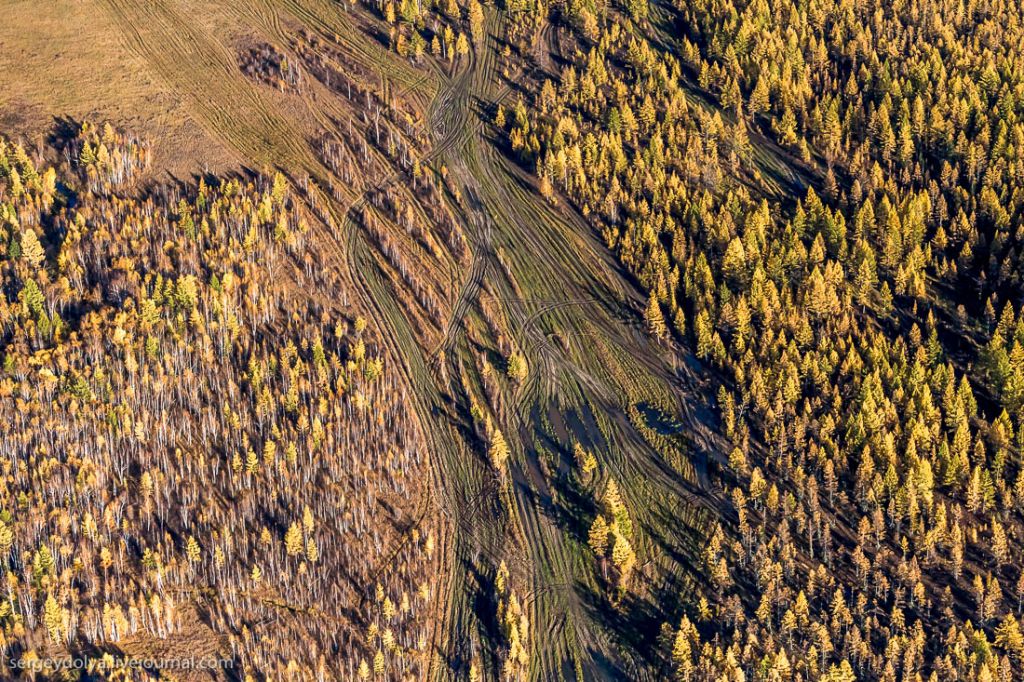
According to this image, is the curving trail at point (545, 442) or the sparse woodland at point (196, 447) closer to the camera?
the sparse woodland at point (196, 447)

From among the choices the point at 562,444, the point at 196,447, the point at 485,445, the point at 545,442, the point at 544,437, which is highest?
the point at 562,444

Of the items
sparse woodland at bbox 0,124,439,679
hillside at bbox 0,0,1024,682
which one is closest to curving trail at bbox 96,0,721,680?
hillside at bbox 0,0,1024,682

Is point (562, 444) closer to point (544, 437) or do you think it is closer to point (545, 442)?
point (545, 442)

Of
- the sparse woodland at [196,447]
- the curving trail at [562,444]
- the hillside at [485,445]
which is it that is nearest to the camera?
the sparse woodland at [196,447]

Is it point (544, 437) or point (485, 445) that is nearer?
point (485, 445)

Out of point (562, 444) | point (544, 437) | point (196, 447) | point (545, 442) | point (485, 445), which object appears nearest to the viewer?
point (196, 447)

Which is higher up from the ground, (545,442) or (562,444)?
(562,444)

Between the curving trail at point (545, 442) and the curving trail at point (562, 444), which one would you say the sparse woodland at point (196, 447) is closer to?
the curving trail at point (545, 442)

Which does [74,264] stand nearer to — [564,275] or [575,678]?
[564,275]

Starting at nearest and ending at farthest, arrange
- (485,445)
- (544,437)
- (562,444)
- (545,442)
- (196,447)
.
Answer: (196,447), (485,445), (562,444), (545,442), (544,437)

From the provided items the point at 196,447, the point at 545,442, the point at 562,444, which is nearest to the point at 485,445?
the point at 545,442

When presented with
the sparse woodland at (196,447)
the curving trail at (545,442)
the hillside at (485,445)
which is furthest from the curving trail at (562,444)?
the sparse woodland at (196,447)
